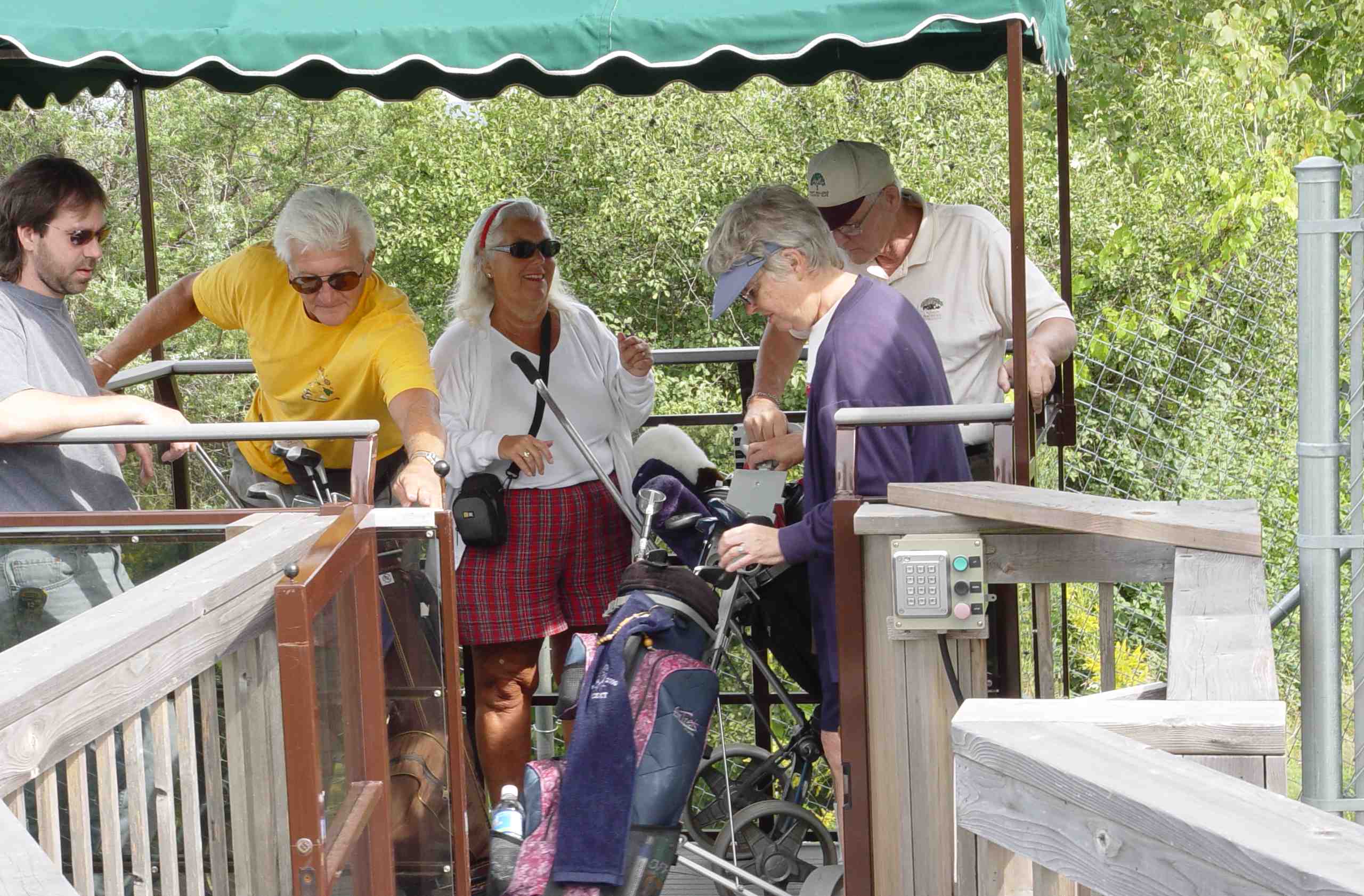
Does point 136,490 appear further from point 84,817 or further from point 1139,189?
point 84,817

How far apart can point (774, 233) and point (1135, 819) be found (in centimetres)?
203

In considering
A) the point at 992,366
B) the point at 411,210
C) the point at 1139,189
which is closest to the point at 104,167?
the point at 411,210

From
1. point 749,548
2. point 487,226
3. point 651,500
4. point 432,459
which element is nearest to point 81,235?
point 432,459

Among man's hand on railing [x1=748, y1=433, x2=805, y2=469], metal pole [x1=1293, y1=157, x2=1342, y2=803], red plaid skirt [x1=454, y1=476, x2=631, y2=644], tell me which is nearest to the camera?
metal pole [x1=1293, y1=157, x2=1342, y2=803]

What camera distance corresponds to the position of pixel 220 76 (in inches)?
177

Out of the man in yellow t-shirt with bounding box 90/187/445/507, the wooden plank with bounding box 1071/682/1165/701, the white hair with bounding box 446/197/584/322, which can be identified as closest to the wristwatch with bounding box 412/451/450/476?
the man in yellow t-shirt with bounding box 90/187/445/507

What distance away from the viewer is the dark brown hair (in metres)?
3.19

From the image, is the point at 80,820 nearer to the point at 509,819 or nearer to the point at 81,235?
the point at 509,819

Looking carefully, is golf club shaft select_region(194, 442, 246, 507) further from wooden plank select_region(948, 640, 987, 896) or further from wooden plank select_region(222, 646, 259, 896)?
wooden plank select_region(948, 640, 987, 896)

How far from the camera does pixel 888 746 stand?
9.02 feet

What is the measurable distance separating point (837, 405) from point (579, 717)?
2.91 ft

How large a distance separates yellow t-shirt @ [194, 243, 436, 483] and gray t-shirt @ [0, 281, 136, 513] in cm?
41

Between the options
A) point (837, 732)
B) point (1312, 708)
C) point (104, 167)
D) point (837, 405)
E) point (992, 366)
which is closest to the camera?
point (1312, 708)

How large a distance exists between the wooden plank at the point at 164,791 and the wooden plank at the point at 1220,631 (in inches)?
48.7
